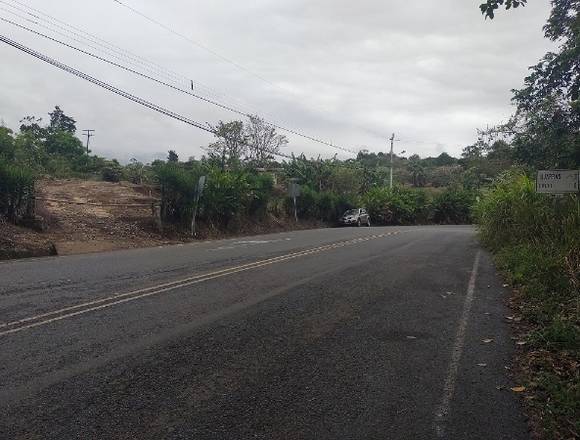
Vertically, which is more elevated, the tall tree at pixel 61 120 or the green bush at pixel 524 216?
the tall tree at pixel 61 120

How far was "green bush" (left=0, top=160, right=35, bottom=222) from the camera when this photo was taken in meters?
16.6

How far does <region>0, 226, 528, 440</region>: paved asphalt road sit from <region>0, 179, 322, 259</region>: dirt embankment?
5833 mm

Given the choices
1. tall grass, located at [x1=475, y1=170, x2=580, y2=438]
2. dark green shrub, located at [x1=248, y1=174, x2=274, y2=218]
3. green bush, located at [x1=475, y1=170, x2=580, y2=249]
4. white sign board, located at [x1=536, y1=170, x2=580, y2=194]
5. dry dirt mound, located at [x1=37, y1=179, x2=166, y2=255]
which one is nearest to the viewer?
tall grass, located at [x1=475, y1=170, x2=580, y2=438]

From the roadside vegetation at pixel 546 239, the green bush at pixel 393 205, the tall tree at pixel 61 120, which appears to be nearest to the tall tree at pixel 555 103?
the roadside vegetation at pixel 546 239

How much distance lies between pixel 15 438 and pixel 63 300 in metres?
4.48

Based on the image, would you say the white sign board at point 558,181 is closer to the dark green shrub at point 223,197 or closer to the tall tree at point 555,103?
the tall tree at point 555,103

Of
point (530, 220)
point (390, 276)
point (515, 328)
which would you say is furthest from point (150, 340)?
point (530, 220)

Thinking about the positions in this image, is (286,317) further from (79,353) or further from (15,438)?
(15,438)

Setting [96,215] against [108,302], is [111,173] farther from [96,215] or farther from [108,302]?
[108,302]

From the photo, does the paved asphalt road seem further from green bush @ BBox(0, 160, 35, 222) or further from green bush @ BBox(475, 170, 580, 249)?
green bush @ BBox(0, 160, 35, 222)

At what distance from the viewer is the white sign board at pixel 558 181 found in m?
12.6

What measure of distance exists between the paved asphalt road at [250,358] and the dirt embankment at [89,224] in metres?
5.83

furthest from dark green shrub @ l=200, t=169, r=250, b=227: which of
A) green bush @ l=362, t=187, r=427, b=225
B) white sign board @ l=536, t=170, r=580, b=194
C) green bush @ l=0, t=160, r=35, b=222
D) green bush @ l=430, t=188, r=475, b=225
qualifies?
green bush @ l=430, t=188, r=475, b=225

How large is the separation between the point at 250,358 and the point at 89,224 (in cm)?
1576
